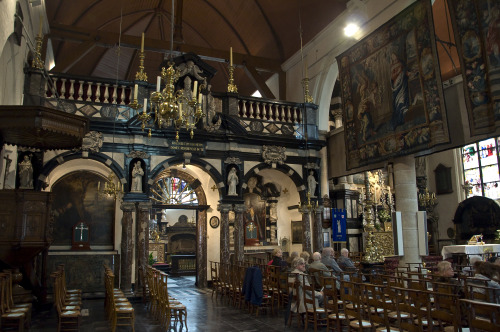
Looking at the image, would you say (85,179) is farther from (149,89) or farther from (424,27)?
(424,27)

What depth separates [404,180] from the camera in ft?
38.4

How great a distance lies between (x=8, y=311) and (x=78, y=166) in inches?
294

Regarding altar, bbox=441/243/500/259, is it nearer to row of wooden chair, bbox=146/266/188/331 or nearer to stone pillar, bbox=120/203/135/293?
row of wooden chair, bbox=146/266/188/331

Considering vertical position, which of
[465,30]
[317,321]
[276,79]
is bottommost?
[317,321]

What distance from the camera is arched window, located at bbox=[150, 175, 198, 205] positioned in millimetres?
14945

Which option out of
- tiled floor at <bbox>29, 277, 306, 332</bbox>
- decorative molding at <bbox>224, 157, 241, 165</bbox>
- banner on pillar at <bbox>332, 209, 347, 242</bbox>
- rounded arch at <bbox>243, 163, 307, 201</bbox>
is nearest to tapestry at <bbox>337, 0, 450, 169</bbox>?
A: rounded arch at <bbox>243, 163, 307, 201</bbox>

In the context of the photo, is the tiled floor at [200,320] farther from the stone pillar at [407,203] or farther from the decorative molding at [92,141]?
the stone pillar at [407,203]

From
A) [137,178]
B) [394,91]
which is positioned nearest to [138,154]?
[137,178]

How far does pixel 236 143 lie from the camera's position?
13734 millimetres

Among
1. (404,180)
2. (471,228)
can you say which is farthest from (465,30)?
(471,228)

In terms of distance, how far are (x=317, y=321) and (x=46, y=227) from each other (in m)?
5.66

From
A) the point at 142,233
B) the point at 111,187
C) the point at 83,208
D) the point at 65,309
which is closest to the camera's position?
the point at 65,309

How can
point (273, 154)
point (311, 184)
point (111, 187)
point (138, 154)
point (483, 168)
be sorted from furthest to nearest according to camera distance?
point (483, 168) < point (311, 184) < point (273, 154) < point (138, 154) < point (111, 187)

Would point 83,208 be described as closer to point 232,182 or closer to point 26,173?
point 26,173
